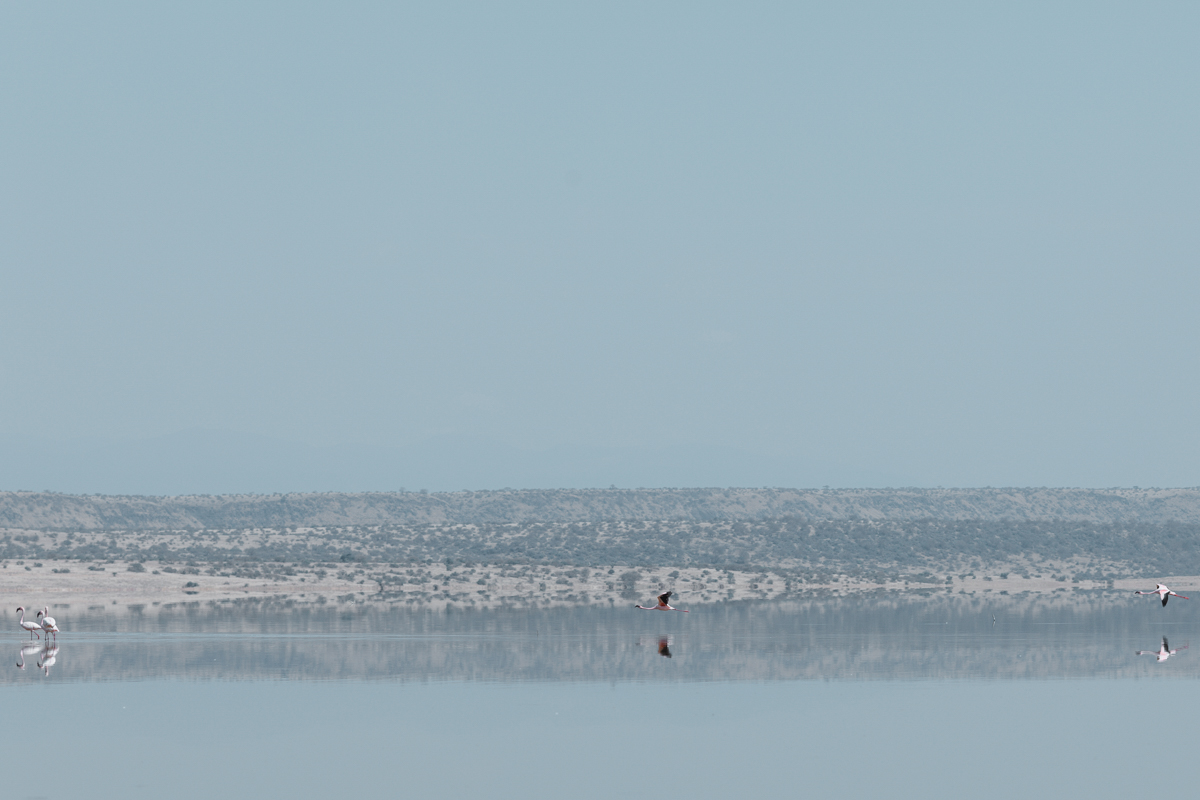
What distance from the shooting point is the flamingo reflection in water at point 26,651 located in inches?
1209

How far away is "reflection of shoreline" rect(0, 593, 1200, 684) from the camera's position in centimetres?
3011

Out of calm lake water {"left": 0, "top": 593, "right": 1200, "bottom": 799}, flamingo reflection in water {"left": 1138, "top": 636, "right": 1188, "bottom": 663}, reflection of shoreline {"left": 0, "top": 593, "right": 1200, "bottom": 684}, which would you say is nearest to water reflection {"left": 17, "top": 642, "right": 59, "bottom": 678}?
calm lake water {"left": 0, "top": 593, "right": 1200, "bottom": 799}

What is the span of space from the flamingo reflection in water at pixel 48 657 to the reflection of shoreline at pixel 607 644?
28 centimetres

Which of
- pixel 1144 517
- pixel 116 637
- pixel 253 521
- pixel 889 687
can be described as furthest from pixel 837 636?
pixel 1144 517

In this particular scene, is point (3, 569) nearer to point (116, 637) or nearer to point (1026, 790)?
point (116, 637)

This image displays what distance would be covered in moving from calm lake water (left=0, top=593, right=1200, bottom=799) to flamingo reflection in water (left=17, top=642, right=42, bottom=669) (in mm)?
246

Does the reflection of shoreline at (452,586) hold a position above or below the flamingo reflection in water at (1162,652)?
below

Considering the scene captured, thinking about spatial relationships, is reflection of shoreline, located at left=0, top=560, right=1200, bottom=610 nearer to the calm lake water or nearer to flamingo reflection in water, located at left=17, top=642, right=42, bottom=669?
the calm lake water

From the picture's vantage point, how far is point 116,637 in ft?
119

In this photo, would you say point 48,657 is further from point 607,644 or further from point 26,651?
point 607,644

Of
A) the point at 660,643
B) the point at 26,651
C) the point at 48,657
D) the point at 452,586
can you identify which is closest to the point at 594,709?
the point at 660,643

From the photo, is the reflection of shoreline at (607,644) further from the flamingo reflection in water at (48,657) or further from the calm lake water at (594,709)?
the flamingo reflection in water at (48,657)

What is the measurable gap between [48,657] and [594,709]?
12806mm

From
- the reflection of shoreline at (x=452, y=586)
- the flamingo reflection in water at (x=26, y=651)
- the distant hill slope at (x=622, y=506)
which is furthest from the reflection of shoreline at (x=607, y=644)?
the distant hill slope at (x=622, y=506)
